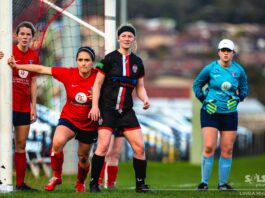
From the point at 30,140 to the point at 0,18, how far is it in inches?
482

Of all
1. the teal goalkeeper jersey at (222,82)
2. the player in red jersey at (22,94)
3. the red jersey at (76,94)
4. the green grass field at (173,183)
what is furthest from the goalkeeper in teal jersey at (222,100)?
the player in red jersey at (22,94)

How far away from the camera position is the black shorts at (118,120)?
13.1 m

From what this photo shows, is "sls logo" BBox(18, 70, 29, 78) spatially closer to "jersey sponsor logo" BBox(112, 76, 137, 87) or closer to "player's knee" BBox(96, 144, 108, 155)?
"jersey sponsor logo" BBox(112, 76, 137, 87)

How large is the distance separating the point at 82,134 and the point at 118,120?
1.93 feet

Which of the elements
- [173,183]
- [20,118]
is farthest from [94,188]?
[173,183]

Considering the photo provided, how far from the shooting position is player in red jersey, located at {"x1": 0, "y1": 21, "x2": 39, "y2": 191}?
13.5m

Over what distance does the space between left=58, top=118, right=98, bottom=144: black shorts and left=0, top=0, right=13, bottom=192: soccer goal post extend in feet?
2.42

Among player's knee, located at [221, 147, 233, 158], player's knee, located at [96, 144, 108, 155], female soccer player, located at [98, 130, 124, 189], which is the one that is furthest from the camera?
female soccer player, located at [98, 130, 124, 189]

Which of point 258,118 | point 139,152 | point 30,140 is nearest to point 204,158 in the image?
point 139,152

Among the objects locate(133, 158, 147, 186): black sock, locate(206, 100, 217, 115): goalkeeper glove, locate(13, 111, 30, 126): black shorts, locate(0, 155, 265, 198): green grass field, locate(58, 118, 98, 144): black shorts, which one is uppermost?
locate(206, 100, 217, 115): goalkeeper glove

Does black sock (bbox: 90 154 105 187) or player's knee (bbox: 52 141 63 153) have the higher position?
player's knee (bbox: 52 141 63 153)

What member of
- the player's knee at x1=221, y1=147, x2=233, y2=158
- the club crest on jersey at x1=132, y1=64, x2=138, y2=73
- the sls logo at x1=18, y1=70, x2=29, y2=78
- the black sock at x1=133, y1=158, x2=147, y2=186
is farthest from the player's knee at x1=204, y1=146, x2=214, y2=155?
the sls logo at x1=18, y1=70, x2=29, y2=78

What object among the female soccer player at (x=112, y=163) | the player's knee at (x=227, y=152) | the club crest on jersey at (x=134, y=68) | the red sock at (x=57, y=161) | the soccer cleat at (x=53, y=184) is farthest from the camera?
the female soccer player at (x=112, y=163)

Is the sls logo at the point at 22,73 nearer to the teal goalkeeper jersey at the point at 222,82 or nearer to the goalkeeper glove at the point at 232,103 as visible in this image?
the teal goalkeeper jersey at the point at 222,82
